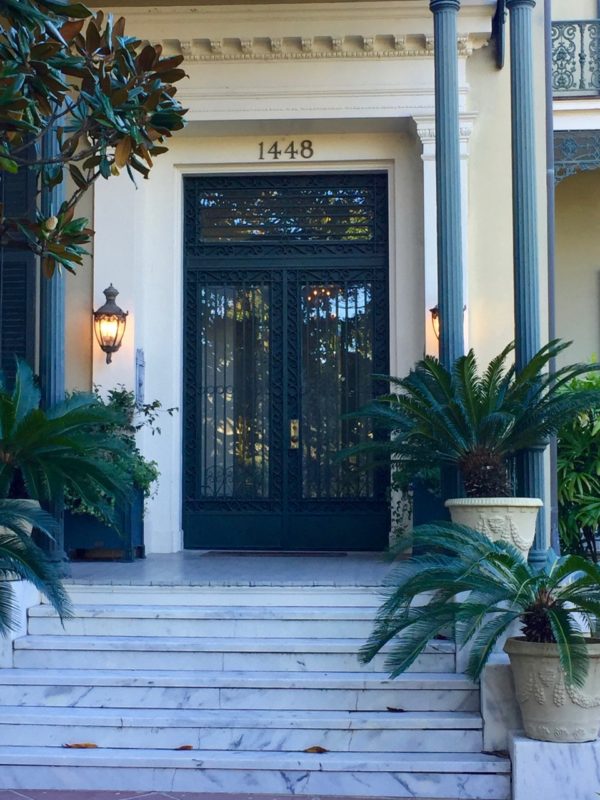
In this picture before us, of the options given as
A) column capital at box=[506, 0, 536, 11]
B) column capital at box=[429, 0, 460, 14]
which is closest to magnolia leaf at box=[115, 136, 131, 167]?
column capital at box=[429, 0, 460, 14]

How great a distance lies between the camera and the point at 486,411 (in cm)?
744

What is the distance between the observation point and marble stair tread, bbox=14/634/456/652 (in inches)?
277

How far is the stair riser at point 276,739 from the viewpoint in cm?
642

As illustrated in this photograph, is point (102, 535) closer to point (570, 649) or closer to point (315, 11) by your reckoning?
point (570, 649)

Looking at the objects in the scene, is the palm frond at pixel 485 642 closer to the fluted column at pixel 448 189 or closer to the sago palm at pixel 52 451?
the fluted column at pixel 448 189

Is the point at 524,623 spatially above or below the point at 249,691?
above

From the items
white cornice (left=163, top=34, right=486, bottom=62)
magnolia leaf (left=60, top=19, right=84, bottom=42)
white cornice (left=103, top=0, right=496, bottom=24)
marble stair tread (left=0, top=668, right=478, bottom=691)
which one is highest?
white cornice (left=103, top=0, right=496, bottom=24)

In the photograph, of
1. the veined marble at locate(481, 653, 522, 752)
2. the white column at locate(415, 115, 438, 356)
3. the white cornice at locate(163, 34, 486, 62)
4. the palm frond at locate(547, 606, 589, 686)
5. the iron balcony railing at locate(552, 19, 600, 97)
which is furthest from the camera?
the iron balcony railing at locate(552, 19, 600, 97)

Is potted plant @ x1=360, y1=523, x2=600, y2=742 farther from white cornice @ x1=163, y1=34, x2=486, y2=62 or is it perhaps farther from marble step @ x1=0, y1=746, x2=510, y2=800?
white cornice @ x1=163, y1=34, x2=486, y2=62

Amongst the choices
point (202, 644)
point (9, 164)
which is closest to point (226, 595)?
point (202, 644)

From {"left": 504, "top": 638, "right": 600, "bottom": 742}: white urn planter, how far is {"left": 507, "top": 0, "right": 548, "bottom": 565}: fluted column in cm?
184

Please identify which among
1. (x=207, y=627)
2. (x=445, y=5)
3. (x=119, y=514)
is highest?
(x=445, y=5)

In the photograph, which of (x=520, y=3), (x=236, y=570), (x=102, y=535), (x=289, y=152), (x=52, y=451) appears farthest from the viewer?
(x=289, y=152)

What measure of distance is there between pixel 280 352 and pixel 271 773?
Result: 5.33 metres
